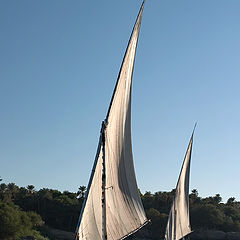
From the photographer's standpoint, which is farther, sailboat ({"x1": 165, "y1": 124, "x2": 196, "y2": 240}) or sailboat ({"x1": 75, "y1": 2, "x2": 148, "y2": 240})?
sailboat ({"x1": 165, "y1": 124, "x2": 196, "y2": 240})

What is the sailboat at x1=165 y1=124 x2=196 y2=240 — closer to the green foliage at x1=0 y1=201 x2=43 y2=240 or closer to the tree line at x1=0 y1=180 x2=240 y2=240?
the green foliage at x1=0 y1=201 x2=43 y2=240

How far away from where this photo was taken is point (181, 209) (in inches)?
1560

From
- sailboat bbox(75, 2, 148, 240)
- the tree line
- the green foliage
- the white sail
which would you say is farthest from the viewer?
the tree line

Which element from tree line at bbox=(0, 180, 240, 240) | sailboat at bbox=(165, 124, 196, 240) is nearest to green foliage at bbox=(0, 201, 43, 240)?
tree line at bbox=(0, 180, 240, 240)

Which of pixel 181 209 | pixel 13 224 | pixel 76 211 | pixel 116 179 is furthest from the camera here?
pixel 76 211

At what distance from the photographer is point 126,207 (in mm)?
18500

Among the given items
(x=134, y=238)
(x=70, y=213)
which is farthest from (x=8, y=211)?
(x=134, y=238)

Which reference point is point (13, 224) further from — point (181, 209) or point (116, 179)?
point (116, 179)

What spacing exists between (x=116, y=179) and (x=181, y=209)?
22.9m

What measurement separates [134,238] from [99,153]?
64.7 m

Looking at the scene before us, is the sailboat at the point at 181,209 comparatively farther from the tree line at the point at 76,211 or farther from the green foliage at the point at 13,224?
the tree line at the point at 76,211

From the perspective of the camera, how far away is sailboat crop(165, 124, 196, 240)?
3678 centimetres

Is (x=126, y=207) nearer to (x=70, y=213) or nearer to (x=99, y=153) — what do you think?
(x=99, y=153)

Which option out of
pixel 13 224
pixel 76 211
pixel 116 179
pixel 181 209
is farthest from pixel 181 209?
pixel 76 211
